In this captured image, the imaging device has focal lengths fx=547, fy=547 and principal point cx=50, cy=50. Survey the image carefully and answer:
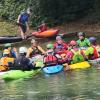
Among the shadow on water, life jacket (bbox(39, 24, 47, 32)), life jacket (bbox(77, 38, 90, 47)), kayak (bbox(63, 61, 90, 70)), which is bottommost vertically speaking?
the shadow on water

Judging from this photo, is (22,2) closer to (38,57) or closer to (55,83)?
(38,57)

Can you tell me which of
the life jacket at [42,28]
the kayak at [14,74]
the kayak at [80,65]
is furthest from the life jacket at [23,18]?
the kayak at [14,74]

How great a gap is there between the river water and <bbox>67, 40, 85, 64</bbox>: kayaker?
1.31m

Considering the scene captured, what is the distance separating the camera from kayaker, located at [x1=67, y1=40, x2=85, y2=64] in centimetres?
2023

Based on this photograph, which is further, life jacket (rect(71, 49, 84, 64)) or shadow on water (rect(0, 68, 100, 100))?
life jacket (rect(71, 49, 84, 64))

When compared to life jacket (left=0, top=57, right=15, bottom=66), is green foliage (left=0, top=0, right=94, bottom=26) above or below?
above

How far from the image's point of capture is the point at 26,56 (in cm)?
1981

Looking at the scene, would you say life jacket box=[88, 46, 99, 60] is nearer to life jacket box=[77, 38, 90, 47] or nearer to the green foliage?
life jacket box=[77, 38, 90, 47]

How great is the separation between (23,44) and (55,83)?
10.3 m

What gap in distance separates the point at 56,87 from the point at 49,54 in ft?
12.1

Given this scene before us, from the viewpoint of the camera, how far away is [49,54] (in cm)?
1948

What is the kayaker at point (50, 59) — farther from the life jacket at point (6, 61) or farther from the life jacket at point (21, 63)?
the life jacket at point (6, 61)

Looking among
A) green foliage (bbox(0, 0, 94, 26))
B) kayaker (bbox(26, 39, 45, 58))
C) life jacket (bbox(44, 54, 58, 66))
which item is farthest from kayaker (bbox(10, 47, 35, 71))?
green foliage (bbox(0, 0, 94, 26))

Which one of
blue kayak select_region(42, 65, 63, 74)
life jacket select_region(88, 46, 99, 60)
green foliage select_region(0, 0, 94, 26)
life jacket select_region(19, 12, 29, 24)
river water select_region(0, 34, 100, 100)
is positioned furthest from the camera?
green foliage select_region(0, 0, 94, 26)
